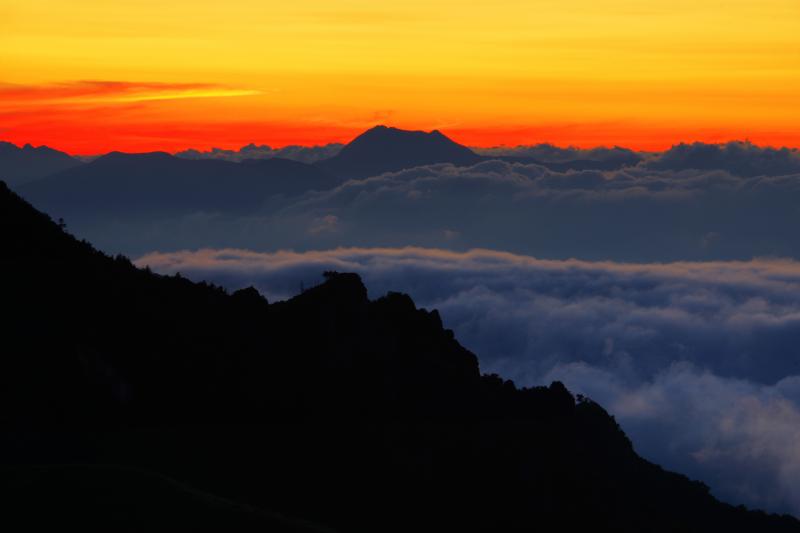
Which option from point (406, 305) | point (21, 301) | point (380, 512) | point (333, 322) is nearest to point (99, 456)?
point (21, 301)

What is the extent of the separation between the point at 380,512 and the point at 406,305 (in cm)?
3458

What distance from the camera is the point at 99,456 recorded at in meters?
60.8

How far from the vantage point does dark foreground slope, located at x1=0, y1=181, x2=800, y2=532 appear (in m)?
52.2

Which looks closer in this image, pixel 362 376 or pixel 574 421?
pixel 362 376

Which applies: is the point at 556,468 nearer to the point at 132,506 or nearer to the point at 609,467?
the point at 609,467

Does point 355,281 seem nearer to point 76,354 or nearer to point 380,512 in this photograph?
point 380,512

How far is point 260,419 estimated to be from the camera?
7762cm

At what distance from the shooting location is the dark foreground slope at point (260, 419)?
5225 centimetres

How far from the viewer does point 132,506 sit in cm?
4628

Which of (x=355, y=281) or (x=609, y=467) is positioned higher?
(x=355, y=281)

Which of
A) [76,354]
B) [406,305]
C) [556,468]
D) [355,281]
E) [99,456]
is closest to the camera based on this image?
[99,456]

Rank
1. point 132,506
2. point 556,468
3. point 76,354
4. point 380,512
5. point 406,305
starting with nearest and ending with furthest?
point 132,506 → point 76,354 → point 380,512 → point 556,468 → point 406,305

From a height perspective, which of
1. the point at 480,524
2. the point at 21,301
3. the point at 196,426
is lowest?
the point at 480,524

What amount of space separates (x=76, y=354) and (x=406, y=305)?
42964 millimetres
